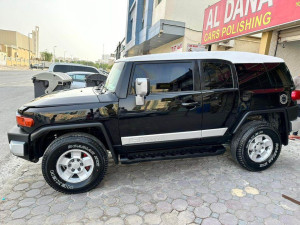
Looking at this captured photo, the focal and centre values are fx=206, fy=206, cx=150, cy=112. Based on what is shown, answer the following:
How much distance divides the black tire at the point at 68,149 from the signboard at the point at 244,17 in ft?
17.4

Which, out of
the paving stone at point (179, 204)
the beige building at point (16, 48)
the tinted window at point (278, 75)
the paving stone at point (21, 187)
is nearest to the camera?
the paving stone at point (179, 204)

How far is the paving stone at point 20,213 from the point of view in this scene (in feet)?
7.95

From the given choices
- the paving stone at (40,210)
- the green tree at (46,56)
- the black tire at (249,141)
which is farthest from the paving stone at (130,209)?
the green tree at (46,56)

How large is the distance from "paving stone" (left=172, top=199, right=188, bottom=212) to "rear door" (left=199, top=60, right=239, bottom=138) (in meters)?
1.07

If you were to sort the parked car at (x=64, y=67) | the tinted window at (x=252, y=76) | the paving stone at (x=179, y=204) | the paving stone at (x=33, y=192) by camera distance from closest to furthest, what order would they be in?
the paving stone at (x=179, y=204)
the paving stone at (x=33, y=192)
the tinted window at (x=252, y=76)
the parked car at (x=64, y=67)

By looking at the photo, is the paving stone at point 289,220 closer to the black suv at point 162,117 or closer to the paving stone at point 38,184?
the black suv at point 162,117

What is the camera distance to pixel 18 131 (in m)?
2.81

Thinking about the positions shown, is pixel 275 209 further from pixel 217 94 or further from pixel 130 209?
pixel 130 209

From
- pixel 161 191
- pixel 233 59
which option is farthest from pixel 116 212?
pixel 233 59

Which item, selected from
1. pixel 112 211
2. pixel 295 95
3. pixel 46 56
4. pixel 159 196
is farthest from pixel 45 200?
pixel 46 56

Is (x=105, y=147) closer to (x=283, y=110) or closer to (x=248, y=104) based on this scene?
(x=248, y=104)

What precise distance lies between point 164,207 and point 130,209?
1.40 feet

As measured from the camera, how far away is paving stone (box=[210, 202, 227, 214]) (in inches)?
101

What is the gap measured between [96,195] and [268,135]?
286 cm
